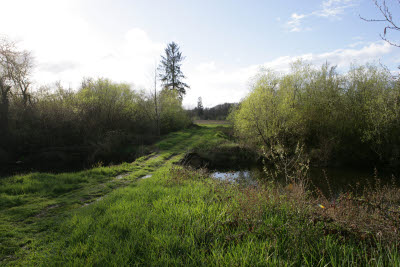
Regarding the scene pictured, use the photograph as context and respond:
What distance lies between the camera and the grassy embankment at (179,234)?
2865mm

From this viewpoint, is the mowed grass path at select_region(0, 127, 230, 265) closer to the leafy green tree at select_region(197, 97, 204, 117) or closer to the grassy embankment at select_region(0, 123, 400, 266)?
the grassy embankment at select_region(0, 123, 400, 266)

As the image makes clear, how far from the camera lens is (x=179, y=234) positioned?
3.65 metres

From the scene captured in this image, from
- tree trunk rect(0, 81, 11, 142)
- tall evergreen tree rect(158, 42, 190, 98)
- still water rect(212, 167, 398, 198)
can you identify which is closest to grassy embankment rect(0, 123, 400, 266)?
still water rect(212, 167, 398, 198)

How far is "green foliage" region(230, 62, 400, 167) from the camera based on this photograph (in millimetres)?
14227

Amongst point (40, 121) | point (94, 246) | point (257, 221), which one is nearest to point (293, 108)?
point (257, 221)

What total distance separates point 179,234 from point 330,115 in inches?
671

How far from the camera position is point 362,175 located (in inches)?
524

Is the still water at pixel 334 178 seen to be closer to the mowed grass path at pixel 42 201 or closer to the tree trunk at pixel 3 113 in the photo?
the mowed grass path at pixel 42 201

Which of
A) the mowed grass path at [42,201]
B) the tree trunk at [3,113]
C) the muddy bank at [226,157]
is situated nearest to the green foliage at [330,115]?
the muddy bank at [226,157]

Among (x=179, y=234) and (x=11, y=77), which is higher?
(x=11, y=77)

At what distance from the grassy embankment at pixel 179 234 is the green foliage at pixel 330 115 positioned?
37.2 ft

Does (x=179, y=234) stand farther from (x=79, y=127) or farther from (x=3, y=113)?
(x=3, y=113)

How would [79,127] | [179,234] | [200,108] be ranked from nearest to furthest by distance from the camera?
[179,234] → [79,127] → [200,108]

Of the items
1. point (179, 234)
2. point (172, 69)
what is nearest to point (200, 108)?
point (172, 69)
